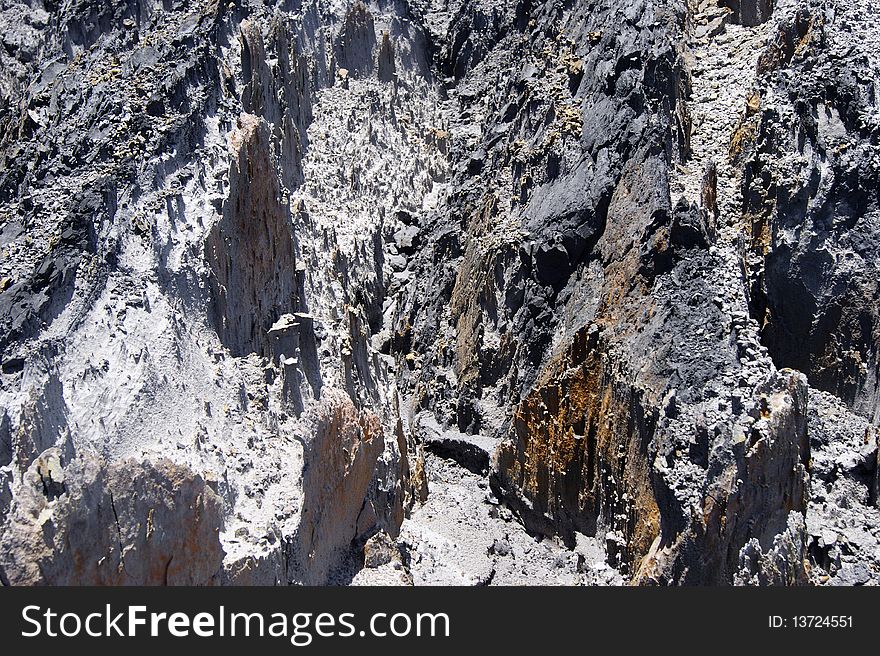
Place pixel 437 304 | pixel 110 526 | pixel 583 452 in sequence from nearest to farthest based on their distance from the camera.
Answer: pixel 110 526, pixel 583 452, pixel 437 304

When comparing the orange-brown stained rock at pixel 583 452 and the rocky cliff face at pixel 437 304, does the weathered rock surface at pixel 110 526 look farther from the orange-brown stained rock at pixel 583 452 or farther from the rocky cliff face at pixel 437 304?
the orange-brown stained rock at pixel 583 452

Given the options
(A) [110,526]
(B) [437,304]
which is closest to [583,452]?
(B) [437,304]

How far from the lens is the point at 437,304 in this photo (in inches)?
1163

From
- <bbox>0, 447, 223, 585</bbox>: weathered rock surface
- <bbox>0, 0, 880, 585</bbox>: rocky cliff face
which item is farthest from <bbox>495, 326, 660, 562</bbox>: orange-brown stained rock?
<bbox>0, 447, 223, 585</bbox>: weathered rock surface

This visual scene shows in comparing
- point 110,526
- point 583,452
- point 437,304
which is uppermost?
point 437,304

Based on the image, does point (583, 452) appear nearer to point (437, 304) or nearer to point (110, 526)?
point (437, 304)

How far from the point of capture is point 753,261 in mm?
24859

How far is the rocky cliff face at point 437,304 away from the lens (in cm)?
1869

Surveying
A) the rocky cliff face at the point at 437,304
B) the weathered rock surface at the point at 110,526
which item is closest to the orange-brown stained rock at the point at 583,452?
the rocky cliff face at the point at 437,304

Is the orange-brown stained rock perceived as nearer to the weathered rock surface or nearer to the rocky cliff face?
the rocky cliff face

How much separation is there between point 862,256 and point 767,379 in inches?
205

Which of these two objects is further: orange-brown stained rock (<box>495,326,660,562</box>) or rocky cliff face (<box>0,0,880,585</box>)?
orange-brown stained rock (<box>495,326,660,562</box>)

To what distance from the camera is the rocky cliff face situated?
61.3ft

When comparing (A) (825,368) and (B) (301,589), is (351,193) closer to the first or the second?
(A) (825,368)
